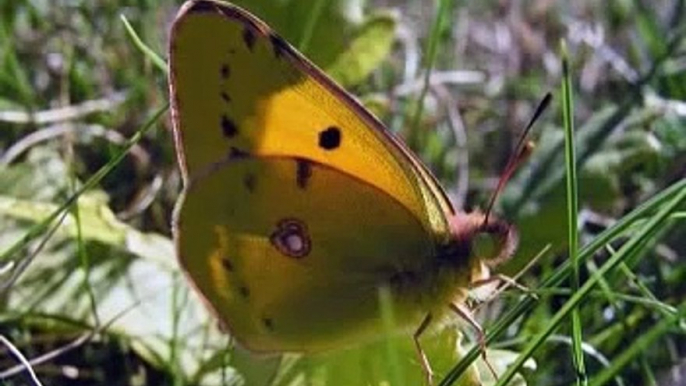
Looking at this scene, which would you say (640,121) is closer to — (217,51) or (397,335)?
(397,335)

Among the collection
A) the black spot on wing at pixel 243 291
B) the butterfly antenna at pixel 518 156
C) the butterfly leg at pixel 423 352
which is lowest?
the butterfly leg at pixel 423 352

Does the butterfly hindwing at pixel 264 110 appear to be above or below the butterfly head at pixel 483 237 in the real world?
above

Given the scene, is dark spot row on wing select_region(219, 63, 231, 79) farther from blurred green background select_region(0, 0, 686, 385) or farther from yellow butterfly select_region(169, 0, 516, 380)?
blurred green background select_region(0, 0, 686, 385)

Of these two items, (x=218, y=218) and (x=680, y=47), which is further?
(x=680, y=47)

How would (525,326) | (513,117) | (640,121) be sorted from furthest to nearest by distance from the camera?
(513,117)
(640,121)
(525,326)

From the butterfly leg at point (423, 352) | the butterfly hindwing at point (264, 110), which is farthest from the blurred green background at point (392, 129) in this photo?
the butterfly hindwing at point (264, 110)

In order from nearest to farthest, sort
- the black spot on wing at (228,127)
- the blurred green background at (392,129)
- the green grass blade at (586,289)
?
the green grass blade at (586,289) → the black spot on wing at (228,127) → the blurred green background at (392,129)

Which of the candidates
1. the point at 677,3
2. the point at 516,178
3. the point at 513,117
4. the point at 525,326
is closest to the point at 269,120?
the point at 525,326

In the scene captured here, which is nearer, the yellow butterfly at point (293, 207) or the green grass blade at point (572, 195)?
the green grass blade at point (572, 195)

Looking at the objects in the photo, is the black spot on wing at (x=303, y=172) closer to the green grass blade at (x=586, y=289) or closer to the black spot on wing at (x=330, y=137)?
the black spot on wing at (x=330, y=137)

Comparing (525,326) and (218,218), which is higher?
(218,218)
